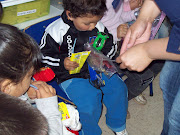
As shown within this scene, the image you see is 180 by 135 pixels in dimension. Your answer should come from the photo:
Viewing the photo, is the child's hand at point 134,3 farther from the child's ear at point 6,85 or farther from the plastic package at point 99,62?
the child's ear at point 6,85

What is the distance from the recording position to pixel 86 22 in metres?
1.35

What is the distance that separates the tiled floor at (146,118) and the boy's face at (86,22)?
822mm

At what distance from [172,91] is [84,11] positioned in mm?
712

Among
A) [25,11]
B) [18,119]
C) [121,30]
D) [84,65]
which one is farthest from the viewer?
[25,11]

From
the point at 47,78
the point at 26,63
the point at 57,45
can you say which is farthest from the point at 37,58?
the point at 57,45

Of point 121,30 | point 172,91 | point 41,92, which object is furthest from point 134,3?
point 41,92

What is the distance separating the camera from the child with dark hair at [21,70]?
31.5 inches

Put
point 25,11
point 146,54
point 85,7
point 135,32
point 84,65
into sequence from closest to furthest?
point 146,54
point 135,32
point 85,7
point 84,65
point 25,11

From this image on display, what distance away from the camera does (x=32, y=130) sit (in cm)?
53

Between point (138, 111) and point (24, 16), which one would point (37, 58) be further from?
point (138, 111)

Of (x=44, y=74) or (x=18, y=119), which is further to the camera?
(x=44, y=74)

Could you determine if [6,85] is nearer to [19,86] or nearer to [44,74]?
[19,86]

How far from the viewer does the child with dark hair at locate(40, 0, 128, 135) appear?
1.31 metres

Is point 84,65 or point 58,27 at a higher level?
point 58,27
